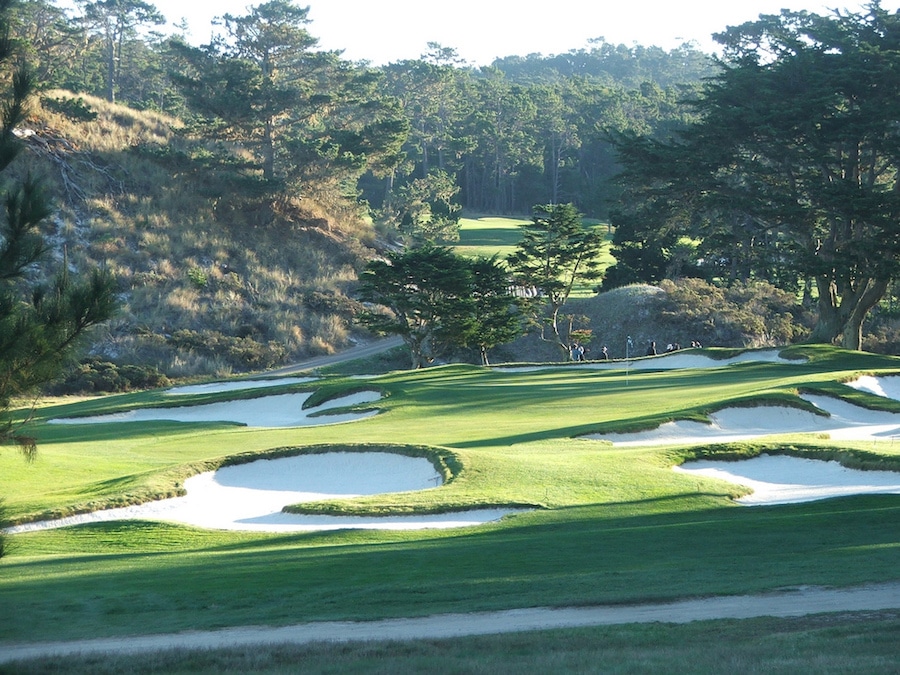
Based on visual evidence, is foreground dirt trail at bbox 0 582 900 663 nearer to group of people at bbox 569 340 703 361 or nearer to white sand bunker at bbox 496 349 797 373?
white sand bunker at bbox 496 349 797 373

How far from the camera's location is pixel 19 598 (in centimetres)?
1078

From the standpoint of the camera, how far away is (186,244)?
222 ft

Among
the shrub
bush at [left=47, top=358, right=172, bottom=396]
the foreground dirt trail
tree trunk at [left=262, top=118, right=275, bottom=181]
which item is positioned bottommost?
bush at [left=47, top=358, right=172, bottom=396]

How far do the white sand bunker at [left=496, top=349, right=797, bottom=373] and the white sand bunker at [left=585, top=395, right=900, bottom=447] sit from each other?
13314 millimetres

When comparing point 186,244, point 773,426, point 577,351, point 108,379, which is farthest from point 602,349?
point 186,244

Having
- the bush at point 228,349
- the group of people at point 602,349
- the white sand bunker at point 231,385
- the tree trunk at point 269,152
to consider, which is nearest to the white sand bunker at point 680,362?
the group of people at point 602,349

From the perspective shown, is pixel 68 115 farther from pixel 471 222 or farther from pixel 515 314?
pixel 471 222

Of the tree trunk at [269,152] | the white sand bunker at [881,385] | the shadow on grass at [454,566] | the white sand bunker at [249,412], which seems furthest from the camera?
the tree trunk at [269,152]

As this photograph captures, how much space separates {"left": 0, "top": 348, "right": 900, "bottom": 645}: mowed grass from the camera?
10352 mm

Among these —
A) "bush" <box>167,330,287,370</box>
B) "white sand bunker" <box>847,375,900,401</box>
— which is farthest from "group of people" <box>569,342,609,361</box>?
"white sand bunker" <box>847,375,900,401</box>

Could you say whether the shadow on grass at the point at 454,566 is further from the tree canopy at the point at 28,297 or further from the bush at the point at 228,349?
the bush at the point at 228,349

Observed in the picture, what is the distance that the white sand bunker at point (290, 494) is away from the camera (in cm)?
1578

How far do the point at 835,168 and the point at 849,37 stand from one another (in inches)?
225

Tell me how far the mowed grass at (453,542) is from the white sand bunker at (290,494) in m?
0.30
